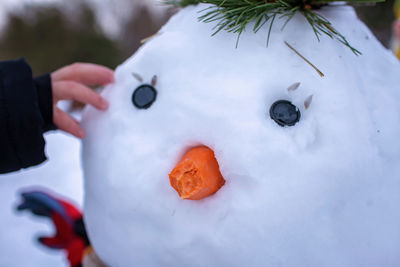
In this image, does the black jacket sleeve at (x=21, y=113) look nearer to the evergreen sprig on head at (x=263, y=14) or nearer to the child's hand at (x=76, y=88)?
the child's hand at (x=76, y=88)

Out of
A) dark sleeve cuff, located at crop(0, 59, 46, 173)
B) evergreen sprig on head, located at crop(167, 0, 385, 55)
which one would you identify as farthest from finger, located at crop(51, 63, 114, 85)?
evergreen sprig on head, located at crop(167, 0, 385, 55)

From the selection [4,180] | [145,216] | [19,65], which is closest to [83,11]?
[4,180]

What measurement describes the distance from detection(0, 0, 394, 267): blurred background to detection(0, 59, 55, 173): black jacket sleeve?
14.1 inches

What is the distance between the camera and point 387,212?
586 millimetres

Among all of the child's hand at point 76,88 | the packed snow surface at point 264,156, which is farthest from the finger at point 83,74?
the packed snow surface at point 264,156

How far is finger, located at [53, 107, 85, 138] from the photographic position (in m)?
0.81

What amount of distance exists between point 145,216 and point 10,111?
0.40 meters

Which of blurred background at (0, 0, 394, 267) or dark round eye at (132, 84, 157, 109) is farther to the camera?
blurred background at (0, 0, 394, 267)

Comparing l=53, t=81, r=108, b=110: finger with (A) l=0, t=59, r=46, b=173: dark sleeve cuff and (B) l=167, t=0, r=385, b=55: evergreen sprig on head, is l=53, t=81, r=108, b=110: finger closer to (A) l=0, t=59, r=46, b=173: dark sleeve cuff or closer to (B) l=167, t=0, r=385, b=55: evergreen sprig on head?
(A) l=0, t=59, r=46, b=173: dark sleeve cuff

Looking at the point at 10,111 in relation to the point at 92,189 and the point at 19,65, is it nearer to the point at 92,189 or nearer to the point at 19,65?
the point at 19,65

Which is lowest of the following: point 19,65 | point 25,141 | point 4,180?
point 4,180

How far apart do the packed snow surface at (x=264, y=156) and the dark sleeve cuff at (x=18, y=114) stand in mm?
219

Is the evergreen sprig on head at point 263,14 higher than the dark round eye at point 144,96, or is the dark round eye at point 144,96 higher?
the evergreen sprig on head at point 263,14

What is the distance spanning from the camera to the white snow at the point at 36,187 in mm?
1433
